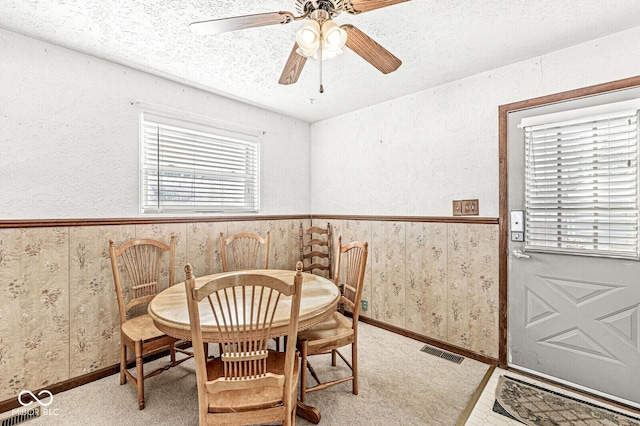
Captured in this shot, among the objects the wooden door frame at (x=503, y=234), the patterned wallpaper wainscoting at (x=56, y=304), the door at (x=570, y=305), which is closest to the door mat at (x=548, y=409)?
the door at (x=570, y=305)

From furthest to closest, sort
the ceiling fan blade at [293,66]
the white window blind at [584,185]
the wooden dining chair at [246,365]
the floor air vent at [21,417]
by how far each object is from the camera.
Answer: the white window blind at [584,185], the floor air vent at [21,417], the ceiling fan blade at [293,66], the wooden dining chair at [246,365]

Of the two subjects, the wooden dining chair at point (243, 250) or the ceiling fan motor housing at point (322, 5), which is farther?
the wooden dining chair at point (243, 250)

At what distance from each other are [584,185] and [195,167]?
321 centimetres

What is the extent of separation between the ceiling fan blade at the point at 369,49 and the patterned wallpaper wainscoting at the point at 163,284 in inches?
64.0

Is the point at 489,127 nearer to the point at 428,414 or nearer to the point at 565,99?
the point at 565,99

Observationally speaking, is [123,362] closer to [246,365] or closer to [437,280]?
[246,365]

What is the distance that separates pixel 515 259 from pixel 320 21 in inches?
89.0

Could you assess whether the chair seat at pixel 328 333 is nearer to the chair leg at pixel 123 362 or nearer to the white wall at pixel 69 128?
the chair leg at pixel 123 362

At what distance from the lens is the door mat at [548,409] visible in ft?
6.14

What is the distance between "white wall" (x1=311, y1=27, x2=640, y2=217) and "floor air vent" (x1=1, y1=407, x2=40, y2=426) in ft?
10.0

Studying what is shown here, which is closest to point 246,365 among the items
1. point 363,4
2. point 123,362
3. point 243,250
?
point 123,362

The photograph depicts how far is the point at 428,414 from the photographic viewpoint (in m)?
1.95

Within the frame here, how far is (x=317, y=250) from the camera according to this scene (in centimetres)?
397

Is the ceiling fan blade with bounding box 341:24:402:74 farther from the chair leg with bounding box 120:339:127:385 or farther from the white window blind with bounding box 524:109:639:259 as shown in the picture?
the chair leg with bounding box 120:339:127:385
